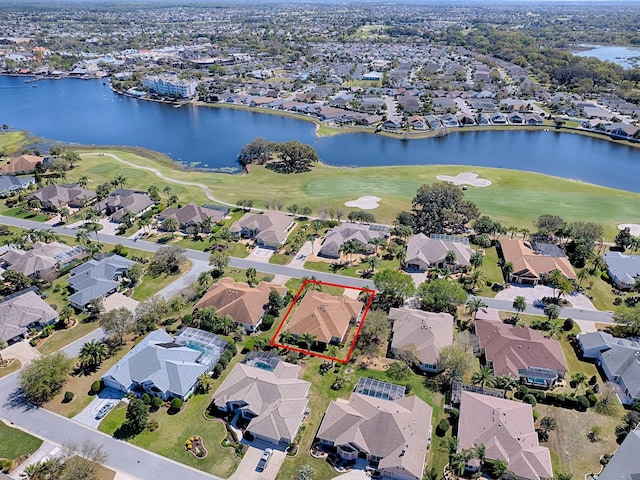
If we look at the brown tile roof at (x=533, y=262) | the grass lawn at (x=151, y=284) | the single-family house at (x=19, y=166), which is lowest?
the grass lawn at (x=151, y=284)

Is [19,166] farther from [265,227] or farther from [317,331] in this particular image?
[317,331]

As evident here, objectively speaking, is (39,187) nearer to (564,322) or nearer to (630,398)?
(564,322)

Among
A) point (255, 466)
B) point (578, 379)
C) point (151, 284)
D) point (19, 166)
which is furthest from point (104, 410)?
point (19, 166)

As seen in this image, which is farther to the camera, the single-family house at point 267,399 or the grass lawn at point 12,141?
the grass lawn at point 12,141

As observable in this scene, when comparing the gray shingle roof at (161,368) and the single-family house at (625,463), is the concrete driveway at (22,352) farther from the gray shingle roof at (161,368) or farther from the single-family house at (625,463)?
the single-family house at (625,463)

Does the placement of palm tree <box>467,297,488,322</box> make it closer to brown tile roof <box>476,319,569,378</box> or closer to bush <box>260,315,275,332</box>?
brown tile roof <box>476,319,569,378</box>

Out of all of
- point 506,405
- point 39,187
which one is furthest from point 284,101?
point 506,405

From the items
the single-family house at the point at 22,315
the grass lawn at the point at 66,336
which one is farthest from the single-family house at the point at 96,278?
the single-family house at the point at 22,315
